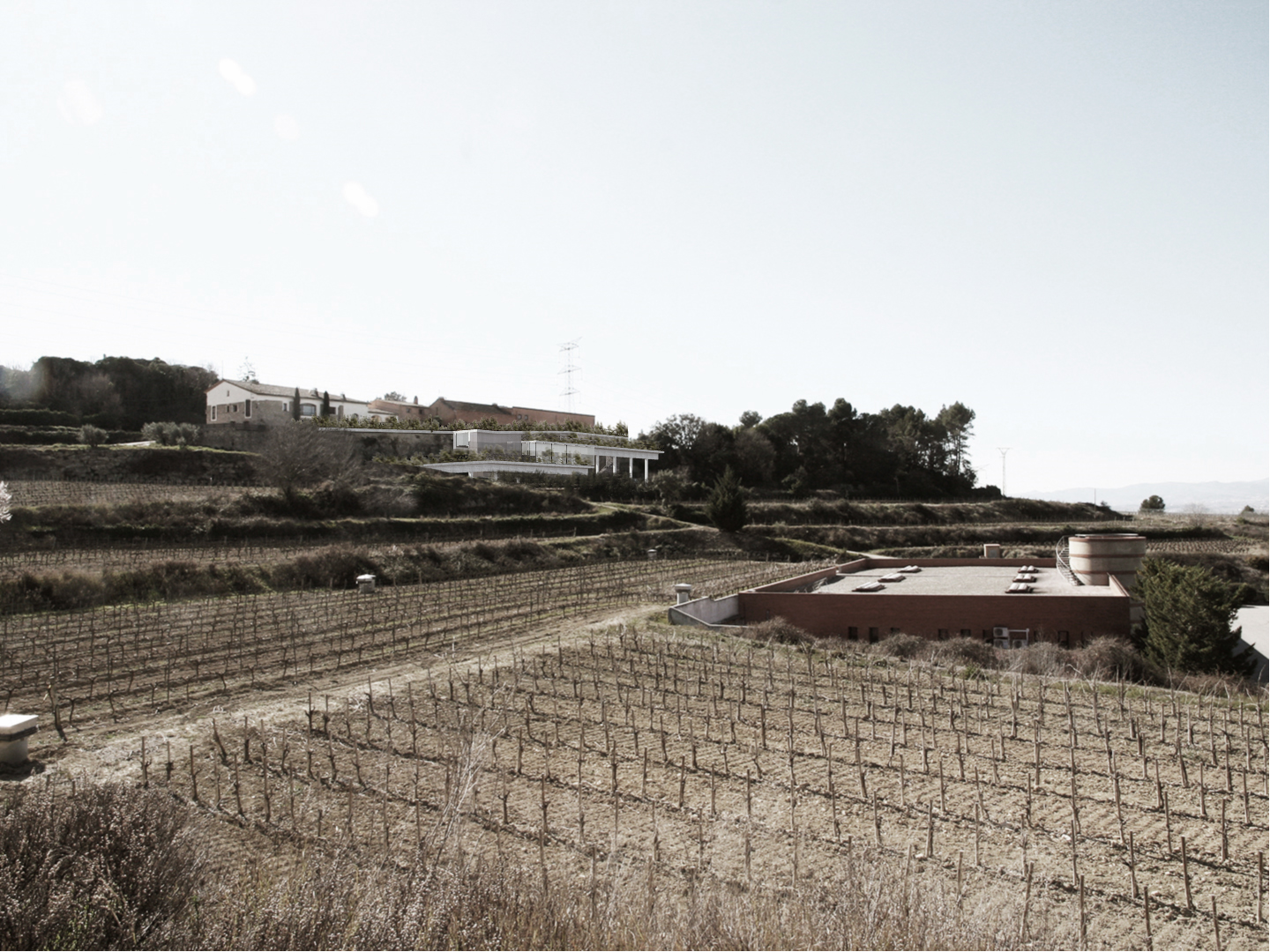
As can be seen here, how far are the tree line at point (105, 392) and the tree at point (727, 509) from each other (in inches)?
1662

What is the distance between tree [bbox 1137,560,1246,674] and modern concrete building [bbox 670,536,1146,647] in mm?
1504

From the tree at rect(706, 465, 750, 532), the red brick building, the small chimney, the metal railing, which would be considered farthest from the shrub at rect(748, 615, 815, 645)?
the tree at rect(706, 465, 750, 532)

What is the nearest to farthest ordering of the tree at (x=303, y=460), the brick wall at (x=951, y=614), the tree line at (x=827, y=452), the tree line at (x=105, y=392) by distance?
the brick wall at (x=951, y=614), the tree at (x=303, y=460), the tree line at (x=105, y=392), the tree line at (x=827, y=452)

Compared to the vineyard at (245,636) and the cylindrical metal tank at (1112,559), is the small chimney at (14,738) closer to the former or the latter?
the vineyard at (245,636)

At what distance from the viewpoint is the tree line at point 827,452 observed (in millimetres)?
68188

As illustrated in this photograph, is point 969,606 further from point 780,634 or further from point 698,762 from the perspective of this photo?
point 698,762

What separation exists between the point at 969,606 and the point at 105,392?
62.7 metres

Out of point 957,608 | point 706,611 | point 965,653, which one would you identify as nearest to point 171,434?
point 706,611

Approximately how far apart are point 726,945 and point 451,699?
375 inches

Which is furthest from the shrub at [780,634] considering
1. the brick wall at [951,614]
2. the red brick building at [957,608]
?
the red brick building at [957,608]

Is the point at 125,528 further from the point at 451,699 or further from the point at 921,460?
the point at 921,460

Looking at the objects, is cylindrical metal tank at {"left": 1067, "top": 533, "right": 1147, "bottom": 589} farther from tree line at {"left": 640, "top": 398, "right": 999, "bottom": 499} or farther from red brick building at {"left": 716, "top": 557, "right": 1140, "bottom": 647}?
tree line at {"left": 640, "top": 398, "right": 999, "bottom": 499}

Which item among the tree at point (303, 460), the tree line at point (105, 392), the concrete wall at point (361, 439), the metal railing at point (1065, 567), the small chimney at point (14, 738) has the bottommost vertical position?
the small chimney at point (14, 738)

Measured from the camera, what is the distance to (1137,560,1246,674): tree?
64.9ft
